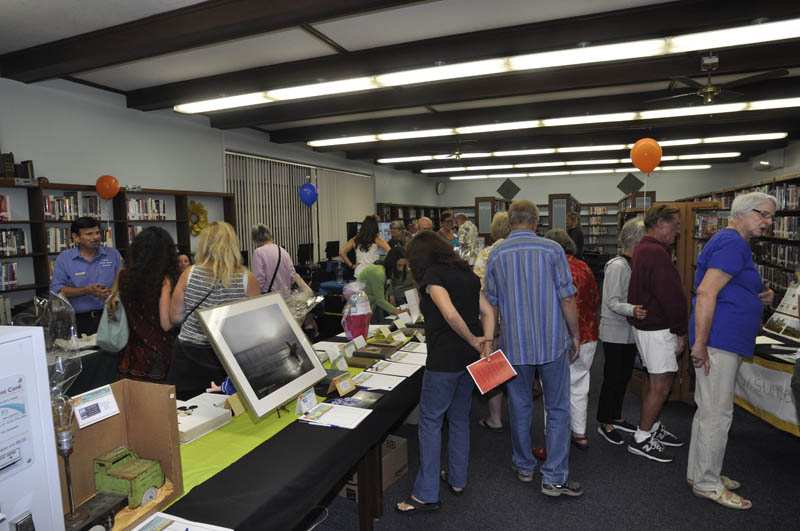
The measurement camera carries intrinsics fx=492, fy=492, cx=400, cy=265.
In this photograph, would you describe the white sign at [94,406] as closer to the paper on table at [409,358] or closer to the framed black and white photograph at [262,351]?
the framed black and white photograph at [262,351]

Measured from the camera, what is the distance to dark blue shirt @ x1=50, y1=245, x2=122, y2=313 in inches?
151

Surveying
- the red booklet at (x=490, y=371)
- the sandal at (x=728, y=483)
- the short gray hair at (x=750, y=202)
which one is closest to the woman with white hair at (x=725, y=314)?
the short gray hair at (x=750, y=202)

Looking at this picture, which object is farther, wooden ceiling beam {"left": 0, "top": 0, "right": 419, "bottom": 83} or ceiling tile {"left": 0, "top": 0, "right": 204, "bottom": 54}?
ceiling tile {"left": 0, "top": 0, "right": 204, "bottom": 54}

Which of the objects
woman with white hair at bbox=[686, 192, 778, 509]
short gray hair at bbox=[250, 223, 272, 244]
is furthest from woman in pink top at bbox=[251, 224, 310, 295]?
woman with white hair at bbox=[686, 192, 778, 509]

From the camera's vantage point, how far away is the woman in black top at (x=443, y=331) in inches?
87.3

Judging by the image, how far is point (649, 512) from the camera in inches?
96.4

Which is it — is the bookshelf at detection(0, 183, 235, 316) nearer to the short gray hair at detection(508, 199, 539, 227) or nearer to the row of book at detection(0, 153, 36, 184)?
the row of book at detection(0, 153, 36, 184)

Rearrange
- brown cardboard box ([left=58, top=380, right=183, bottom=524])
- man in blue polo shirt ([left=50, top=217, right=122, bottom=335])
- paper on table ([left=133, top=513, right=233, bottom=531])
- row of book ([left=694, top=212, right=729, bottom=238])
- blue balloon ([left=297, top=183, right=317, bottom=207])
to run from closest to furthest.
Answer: paper on table ([left=133, top=513, right=233, bottom=531]), brown cardboard box ([left=58, top=380, right=183, bottom=524]), man in blue polo shirt ([left=50, top=217, right=122, bottom=335]), row of book ([left=694, top=212, right=729, bottom=238]), blue balloon ([left=297, top=183, right=317, bottom=207])

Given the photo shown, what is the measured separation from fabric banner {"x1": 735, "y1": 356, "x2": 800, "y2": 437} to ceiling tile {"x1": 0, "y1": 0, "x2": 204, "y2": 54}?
4.38m

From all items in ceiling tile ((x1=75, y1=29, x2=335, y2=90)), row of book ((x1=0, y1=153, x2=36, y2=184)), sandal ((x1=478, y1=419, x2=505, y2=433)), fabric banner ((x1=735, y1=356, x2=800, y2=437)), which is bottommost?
sandal ((x1=478, y1=419, x2=505, y2=433))

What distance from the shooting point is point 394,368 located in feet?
8.14

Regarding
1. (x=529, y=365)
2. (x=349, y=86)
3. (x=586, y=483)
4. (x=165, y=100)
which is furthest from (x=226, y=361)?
(x=165, y=100)

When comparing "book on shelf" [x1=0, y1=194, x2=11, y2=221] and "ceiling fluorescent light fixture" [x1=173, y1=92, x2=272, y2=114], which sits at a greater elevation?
Answer: "ceiling fluorescent light fixture" [x1=173, y1=92, x2=272, y2=114]

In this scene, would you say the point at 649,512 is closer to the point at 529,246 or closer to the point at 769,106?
the point at 529,246
